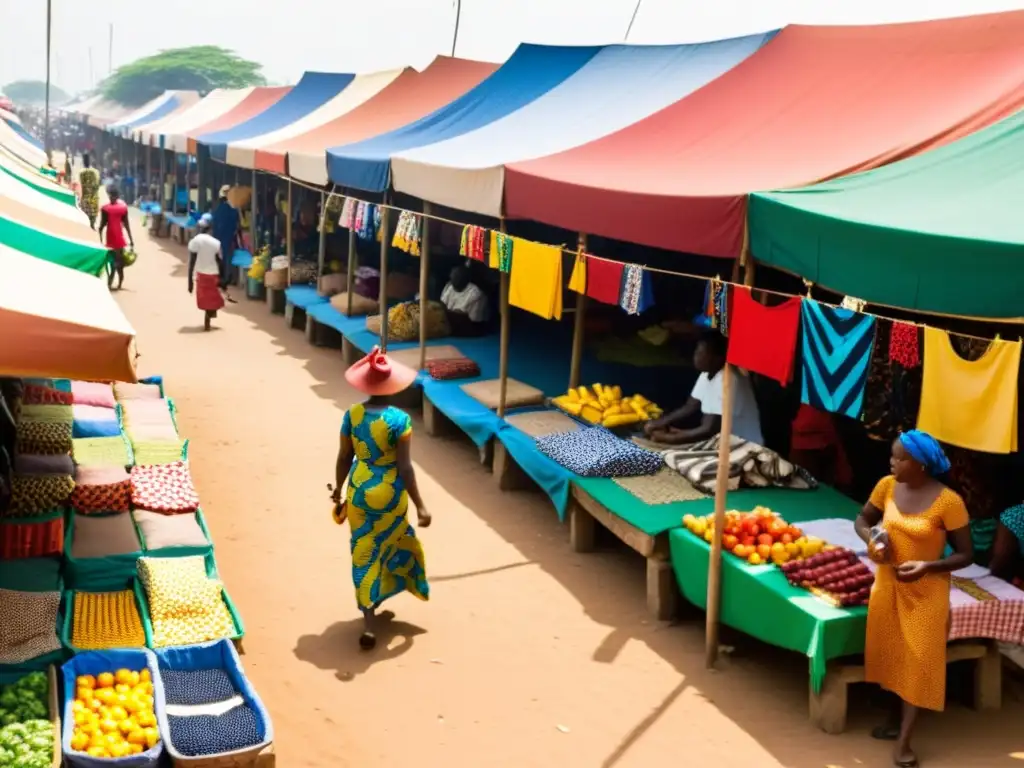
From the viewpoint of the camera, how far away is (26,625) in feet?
17.7

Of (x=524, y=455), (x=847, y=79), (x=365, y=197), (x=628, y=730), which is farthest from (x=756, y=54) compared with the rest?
(x=365, y=197)

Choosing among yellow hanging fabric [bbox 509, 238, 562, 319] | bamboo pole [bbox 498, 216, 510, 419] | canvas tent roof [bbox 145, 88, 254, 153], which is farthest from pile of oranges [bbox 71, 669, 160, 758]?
canvas tent roof [bbox 145, 88, 254, 153]

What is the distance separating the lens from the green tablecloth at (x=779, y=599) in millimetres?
5305

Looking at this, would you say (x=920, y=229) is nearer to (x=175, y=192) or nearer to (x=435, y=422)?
(x=435, y=422)

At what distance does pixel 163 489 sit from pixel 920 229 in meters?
5.28

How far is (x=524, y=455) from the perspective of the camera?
8.51 m

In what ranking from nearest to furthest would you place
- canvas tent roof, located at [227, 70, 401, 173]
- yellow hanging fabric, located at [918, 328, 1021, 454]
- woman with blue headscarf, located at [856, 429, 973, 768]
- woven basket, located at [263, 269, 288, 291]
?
yellow hanging fabric, located at [918, 328, 1021, 454]
woman with blue headscarf, located at [856, 429, 973, 768]
woven basket, located at [263, 269, 288, 291]
canvas tent roof, located at [227, 70, 401, 173]

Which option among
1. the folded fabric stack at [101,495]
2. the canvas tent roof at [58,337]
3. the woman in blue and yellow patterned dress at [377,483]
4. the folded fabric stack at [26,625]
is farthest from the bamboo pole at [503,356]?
the canvas tent roof at [58,337]

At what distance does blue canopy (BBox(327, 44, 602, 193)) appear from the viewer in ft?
39.9

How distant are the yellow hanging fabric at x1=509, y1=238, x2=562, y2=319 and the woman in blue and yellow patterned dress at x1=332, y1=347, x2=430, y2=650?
2425 mm

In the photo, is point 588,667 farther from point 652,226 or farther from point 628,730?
point 652,226

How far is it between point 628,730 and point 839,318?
7.62 feet

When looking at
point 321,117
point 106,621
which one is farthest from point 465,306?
point 321,117

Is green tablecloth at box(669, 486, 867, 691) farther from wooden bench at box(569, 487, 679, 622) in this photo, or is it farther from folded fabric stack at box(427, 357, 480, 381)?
folded fabric stack at box(427, 357, 480, 381)
